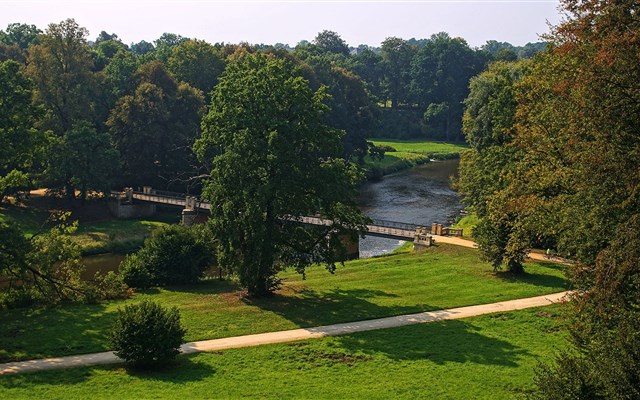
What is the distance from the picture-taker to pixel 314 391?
2789 centimetres

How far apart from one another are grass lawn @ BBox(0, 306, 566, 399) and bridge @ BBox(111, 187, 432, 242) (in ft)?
76.3

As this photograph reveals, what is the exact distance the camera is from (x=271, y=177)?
4144 cm

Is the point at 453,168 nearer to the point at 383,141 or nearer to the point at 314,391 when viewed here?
the point at 383,141

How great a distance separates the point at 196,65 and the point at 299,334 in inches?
2907

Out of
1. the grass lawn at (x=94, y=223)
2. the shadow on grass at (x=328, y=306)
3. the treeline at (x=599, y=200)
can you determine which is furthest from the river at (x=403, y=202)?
the treeline at (x=599, y=200)

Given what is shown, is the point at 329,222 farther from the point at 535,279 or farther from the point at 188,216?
the point at 535,279

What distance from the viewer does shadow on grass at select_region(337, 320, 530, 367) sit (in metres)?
32.1

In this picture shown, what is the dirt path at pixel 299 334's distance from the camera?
101 feet

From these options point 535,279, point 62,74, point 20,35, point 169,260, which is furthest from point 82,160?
point 20,35

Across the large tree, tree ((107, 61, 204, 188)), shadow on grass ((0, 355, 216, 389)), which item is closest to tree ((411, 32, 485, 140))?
tree ((107, 61, 204, 188))

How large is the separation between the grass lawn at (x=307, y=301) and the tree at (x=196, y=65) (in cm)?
5608

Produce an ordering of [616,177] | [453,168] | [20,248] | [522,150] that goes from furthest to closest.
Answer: [453,168] < [522,150] < [20,248] < [616,177]

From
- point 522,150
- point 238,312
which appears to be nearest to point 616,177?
point 522,150

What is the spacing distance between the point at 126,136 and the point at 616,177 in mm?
69266
